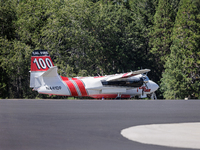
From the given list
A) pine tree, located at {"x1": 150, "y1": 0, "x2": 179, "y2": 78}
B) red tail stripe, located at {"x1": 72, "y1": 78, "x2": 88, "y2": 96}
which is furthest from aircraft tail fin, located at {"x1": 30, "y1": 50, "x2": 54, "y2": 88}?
pine tree, located at {"x1": 150, "y1": 0, "x2": 179, "y2": 78}

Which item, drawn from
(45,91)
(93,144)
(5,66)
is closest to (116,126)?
(93,144)

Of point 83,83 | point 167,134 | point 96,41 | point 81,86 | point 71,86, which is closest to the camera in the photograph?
point 167,134

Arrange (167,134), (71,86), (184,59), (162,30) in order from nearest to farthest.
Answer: (167,134), (71,86), (184,59), (162,30)

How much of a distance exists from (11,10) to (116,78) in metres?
22.7

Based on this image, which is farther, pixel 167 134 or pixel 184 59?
pixel 184 59

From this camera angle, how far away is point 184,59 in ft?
175

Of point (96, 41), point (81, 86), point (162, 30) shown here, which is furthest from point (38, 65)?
point (162, 30)

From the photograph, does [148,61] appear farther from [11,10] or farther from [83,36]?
[11,10]

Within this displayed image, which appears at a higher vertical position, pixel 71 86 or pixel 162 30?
pixel 162 30

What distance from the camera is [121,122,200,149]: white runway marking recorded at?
9.28 metres

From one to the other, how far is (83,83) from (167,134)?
24444 millimetres

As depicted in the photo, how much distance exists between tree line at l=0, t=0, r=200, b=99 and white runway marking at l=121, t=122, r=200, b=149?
1329 inches

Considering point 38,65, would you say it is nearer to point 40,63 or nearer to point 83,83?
point 40,63

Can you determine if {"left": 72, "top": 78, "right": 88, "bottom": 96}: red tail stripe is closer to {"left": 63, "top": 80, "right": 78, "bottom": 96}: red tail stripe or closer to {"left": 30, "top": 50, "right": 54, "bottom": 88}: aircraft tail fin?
{"left": 63, "top": 80, "right": 78, "bottom": 96}: red tail stripe
